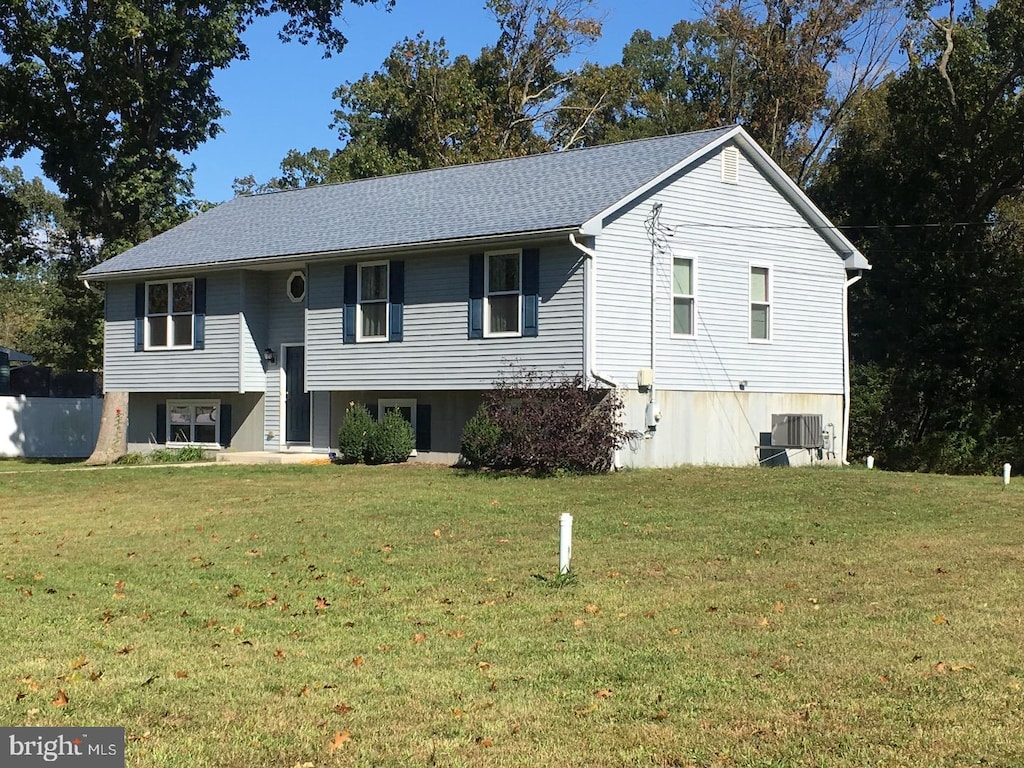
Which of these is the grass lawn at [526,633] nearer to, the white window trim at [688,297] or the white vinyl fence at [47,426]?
the white window trim at [688,297]

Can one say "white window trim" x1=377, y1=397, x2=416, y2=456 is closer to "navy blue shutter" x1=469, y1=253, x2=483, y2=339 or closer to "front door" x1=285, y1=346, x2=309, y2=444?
"front door" x1=285, y1=346, x2=309, y2=444

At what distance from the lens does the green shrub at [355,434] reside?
22766mm

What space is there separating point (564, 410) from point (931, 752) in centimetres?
1446

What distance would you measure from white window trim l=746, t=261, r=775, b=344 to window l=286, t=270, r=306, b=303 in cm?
952

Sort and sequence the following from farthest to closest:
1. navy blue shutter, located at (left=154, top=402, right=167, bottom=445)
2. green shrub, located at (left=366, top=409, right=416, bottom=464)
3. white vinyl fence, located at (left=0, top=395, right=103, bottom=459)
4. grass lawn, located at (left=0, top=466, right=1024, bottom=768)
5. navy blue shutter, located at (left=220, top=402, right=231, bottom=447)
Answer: white vinyl fence, located at (left=0, top=395, right=103, bottom=459), navy blue shutter, located at (left=154, top=402, right=167, bottom=445), navy blue shutter, located at (left=220, top=402, right=231, bottom=447), green shrub, located at (left=366, top=409, right=416, bottom=464), grass lawn, located at (left=0, top=466, right=1024, bottom=768)

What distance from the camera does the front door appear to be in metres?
25.9

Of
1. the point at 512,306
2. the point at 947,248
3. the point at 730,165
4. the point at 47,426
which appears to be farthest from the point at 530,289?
the point at 47,426

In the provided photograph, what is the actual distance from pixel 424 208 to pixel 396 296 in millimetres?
2517

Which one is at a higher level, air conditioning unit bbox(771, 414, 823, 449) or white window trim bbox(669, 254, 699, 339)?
white window trim bbox(669, 254, 699, 339)

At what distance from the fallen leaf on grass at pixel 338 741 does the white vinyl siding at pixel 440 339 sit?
14917 mm

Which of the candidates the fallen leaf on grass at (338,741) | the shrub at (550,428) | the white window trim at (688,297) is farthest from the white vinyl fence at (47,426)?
the fallen leaf on grass at (338,741)

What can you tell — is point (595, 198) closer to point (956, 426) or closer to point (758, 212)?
point (758, 212)

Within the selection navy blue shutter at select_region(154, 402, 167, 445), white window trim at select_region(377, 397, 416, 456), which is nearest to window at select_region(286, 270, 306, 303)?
white window trim at select_region(377, 397, 416, 456)

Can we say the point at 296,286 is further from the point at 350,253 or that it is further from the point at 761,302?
the point at 761,302
